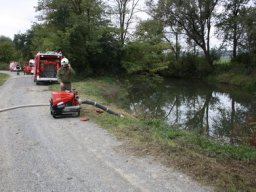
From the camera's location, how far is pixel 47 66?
25.9m

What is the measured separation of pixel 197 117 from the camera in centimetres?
1783

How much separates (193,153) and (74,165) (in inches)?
98.6

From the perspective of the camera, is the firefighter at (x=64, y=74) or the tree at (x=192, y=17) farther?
the tree at (x=192, y=17)

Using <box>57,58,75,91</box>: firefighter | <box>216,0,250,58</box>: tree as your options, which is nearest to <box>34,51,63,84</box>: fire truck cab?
<box>57,58,75,91</box>: firefighter

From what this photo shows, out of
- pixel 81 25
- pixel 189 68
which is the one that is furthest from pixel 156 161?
pixel 189 68

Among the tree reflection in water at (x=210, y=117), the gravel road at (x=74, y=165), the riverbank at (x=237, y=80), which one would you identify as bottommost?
the tree reflection in water at (x=210, y=117)

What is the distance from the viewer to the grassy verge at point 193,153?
20.2 ft

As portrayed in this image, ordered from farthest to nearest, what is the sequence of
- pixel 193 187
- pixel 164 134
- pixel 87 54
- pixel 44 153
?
pixel 87 54 → pixel 164 134 → pixel 44 153 → pixel 193 187

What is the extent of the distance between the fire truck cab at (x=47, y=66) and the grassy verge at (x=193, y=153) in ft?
50.9

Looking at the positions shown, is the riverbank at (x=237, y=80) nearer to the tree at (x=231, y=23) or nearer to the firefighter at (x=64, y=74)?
the tree at (x=231, y=23)

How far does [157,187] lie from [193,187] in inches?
22.8

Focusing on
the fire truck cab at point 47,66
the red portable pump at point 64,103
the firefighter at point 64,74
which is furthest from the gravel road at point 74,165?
the fire truck cab at point 47,66

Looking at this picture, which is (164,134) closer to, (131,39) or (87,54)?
(87,54)

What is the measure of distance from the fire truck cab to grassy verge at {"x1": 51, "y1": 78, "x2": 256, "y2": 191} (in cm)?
1552
